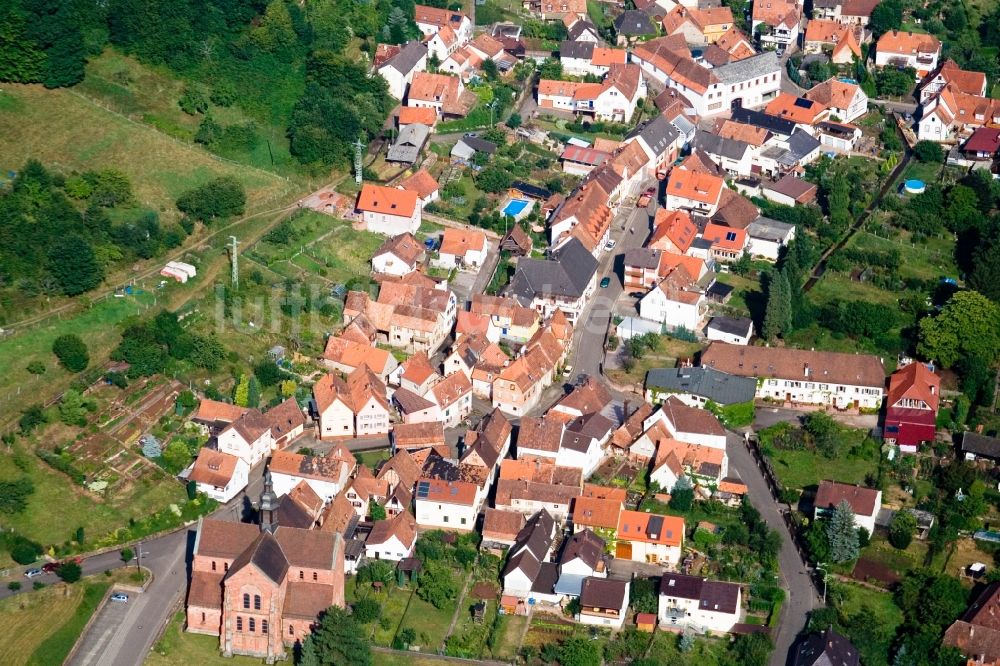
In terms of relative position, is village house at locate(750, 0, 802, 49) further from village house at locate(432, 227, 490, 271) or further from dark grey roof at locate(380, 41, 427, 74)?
village house at locate(432, 227, 490, 271)

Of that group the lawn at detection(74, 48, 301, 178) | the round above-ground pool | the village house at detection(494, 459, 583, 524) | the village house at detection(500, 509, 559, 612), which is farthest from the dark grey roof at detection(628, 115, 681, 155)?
the village house at detection(500, 509, 559, 612)

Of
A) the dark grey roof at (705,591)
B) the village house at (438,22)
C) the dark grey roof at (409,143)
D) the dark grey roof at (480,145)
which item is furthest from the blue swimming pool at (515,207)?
the dark grey roof at (705,591)

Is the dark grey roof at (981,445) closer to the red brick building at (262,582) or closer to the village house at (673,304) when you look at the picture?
the village house at (673,304)

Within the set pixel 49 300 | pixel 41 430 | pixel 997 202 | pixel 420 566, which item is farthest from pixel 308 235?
pixel 997 202

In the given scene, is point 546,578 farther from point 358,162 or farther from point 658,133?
point 658,133

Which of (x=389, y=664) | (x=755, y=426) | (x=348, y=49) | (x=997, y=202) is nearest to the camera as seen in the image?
(x=389, y=664)

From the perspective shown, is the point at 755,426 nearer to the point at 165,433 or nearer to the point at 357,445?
the point at 357,445
